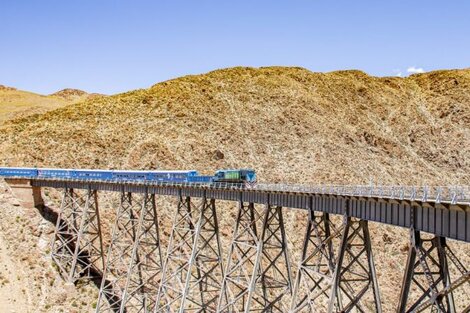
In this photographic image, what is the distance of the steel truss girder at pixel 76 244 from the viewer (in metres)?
44.5

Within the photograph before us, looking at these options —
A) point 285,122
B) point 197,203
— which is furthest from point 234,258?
point 285,122

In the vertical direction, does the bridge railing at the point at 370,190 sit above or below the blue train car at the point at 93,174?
above

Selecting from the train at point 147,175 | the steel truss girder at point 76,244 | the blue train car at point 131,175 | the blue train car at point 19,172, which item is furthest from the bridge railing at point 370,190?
the blue train car at point 19,172

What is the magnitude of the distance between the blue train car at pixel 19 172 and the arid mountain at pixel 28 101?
38208 mm

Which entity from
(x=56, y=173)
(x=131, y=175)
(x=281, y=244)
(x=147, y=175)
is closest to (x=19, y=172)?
(x=56, y=173)

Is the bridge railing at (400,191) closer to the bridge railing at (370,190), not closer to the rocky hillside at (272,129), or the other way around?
the bridge railing at (370,190)

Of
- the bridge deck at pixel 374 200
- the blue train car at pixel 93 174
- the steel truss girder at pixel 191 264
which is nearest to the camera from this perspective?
the bridge deck at pixel 374 200

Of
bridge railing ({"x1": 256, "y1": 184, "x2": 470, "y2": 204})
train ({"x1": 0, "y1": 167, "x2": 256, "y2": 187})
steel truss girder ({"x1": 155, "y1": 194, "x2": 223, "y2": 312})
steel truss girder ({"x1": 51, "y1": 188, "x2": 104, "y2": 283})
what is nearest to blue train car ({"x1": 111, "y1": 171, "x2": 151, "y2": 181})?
train ({"x1": 0, "y1": 167, "x2": 256, "y2": 187})

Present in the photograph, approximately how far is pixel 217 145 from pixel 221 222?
1377 centimetres

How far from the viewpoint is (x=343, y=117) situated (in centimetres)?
7538

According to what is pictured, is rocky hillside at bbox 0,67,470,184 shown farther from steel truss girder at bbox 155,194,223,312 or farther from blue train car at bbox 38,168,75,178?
steel truss girder at bbox 155,194,223,312

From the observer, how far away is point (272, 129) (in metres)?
69.1

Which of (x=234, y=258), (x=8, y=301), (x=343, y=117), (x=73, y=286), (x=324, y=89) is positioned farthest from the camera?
(x=324, y=89)

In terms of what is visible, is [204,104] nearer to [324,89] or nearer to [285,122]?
[285,122]
